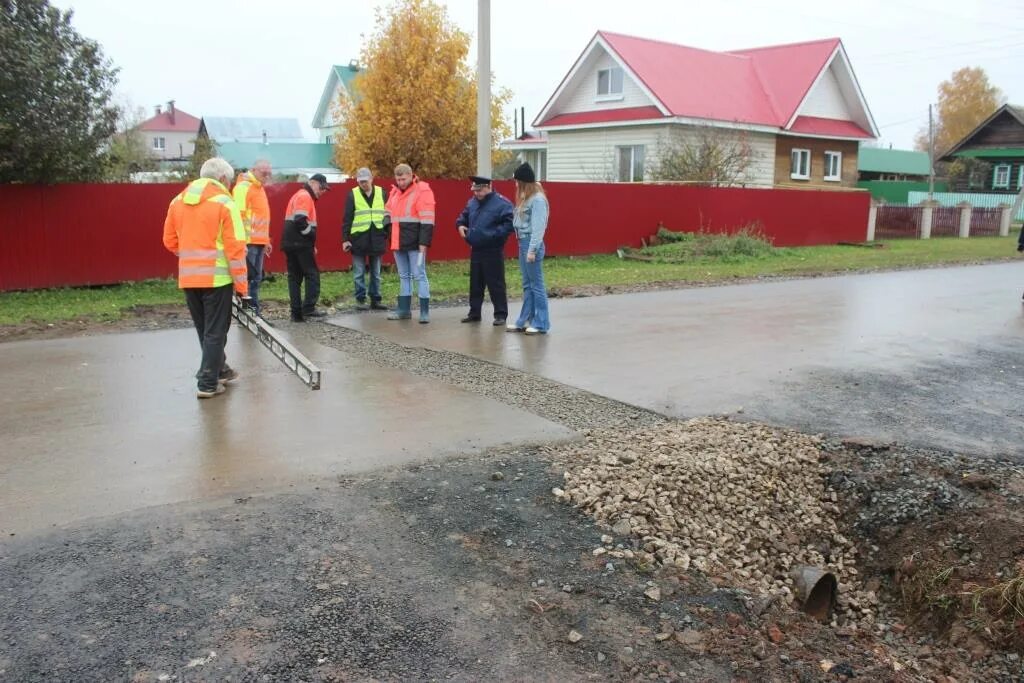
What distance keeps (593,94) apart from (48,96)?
2275 cm

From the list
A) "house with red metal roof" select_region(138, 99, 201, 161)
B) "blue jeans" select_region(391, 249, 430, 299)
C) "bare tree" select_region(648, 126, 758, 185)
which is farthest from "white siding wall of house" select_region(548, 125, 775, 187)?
"house with red metal roof" select_region(138, 99, 201, 161)

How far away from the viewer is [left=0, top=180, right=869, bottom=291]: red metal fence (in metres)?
13.3

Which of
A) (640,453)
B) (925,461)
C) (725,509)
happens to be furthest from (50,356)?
(925,461)

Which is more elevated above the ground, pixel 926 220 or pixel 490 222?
pixel 490 222

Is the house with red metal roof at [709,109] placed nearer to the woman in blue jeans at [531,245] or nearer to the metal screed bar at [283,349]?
the woman in blue jeans at [531,245]

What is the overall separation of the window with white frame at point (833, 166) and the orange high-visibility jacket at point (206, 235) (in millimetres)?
32130

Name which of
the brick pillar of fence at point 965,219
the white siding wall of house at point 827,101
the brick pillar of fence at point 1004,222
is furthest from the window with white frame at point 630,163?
the brick pillar of fence at point 1004,222

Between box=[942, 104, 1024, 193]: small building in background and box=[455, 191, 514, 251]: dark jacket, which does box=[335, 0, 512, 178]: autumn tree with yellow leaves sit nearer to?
box=[455, 191, 514, 251]: dark jacket

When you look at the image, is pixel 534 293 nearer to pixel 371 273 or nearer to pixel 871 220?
pixel 371 273

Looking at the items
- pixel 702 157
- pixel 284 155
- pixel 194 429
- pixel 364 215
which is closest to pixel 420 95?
pixel 702 157

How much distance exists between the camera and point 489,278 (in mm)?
10477

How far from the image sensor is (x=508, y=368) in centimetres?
808

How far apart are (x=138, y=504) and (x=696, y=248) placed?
17.4 meters

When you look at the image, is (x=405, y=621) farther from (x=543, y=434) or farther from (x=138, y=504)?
(x=543, y=434)
